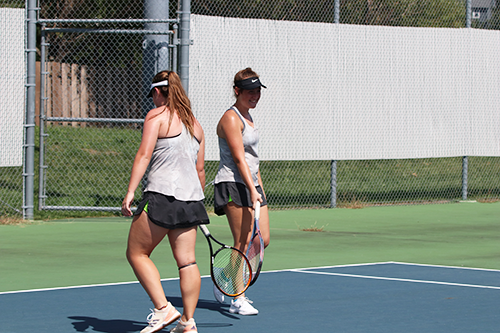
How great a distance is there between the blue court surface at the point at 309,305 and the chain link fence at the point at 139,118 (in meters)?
4.79

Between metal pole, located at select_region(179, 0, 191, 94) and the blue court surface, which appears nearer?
the blue court surface

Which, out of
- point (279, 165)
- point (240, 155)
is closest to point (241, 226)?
point (240, 155)

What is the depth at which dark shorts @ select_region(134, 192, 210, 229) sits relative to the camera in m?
5.25

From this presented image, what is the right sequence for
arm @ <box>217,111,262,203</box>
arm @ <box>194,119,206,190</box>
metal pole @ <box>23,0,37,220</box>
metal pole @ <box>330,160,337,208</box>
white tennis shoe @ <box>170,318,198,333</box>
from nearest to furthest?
white tennis shoe @ <box>170,318,198,333</box>, arm @ <box>194,119,206,190</box>, arm @ <box>217,111,262,203</box>, metal pole @ <box>23,0,37,220</box>, metal pole @ <box>330,160,337,208</box>

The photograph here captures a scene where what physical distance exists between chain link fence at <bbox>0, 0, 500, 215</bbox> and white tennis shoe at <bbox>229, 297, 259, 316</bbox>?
5646 mm

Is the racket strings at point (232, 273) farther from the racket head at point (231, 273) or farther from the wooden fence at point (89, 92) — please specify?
the wooden fence at point (89, 92)

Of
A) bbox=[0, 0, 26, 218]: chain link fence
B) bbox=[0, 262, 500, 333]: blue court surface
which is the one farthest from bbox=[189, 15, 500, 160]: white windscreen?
bbox=[0, 262, 500, 333]: blue court surface

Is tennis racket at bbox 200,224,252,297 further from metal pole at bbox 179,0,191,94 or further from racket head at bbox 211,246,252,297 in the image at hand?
metal pole at bbox 179,0,191,94

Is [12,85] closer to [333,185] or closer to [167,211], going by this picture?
[333,185]

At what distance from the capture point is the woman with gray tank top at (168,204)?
5270mm

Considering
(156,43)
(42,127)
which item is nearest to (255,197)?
(156,43)

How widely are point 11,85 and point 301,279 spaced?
18.5ft

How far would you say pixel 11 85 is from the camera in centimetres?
1118

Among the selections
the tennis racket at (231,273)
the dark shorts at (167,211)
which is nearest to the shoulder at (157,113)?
the dark shorts at (167,211)
